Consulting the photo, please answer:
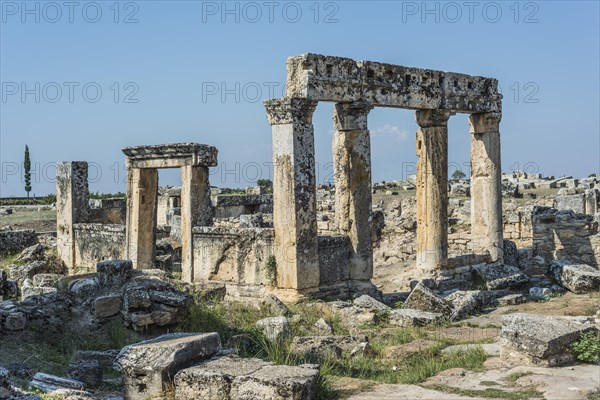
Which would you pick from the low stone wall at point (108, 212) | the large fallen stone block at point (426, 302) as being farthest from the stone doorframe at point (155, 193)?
the large fallen stone block at point (426, 302)

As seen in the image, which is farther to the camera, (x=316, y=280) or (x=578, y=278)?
(x=578, y=278)

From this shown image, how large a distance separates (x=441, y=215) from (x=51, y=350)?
9363 millimetres

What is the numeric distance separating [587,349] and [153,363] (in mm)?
5174

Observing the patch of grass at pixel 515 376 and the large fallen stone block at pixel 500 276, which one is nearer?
the patch of grass at pixel 515 376

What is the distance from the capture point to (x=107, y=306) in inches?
459

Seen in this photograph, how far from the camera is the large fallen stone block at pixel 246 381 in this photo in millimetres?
7102

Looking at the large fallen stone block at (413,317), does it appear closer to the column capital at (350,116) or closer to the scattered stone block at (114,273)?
the column capital at (350,116)

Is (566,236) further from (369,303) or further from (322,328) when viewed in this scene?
(322,328)

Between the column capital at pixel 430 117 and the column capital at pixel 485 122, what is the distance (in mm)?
1873

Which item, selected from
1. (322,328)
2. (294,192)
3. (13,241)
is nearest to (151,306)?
(322,328)

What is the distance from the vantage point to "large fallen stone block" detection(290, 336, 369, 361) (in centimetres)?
975

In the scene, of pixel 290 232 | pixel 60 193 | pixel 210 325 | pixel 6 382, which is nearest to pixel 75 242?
pixel 60 193

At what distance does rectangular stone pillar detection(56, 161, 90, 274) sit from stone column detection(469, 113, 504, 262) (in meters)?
9.86

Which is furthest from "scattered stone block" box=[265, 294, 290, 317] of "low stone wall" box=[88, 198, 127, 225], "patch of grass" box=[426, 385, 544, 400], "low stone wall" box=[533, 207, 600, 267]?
"low stone wall" box=[88, 198, 127, 225]
